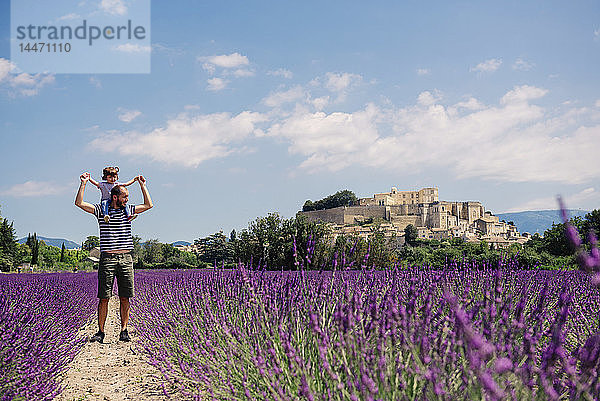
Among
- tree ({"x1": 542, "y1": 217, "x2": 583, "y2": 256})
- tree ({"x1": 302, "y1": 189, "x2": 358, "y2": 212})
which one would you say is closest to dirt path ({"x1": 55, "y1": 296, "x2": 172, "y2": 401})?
tree ({"x1": 542, "y1": 217, "x2": 583, "y2": 256})

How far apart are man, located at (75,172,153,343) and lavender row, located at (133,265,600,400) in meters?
0.40

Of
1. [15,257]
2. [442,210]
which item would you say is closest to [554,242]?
[15,257]

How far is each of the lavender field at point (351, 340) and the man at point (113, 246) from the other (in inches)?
13.2

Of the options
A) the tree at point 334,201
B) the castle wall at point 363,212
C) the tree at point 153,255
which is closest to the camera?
the tree at point 153,255

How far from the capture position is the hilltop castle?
78.9 m

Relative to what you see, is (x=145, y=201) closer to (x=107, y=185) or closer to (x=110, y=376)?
(x=107, y=185)

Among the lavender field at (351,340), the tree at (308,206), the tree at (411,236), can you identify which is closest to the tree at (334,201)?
the tree at (308,206)

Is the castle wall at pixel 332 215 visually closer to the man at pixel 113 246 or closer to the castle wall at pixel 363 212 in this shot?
the castle wall at pixel 363 212

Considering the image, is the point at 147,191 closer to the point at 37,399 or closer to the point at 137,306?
the point at 137,306

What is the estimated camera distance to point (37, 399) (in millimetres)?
2506

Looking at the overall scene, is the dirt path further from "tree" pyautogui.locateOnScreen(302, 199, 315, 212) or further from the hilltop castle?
"tree" pyautogui.locateOnScreen(302, 199, 315, 212)

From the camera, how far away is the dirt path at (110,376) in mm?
3166

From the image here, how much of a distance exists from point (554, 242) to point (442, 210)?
221 ft

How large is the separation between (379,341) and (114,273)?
3.52 metres
